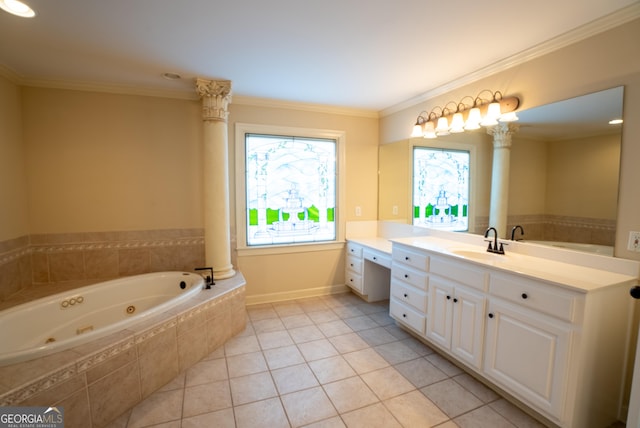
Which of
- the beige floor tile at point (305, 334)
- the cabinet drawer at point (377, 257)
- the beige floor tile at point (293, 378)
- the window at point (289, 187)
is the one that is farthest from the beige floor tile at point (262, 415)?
the window at point (289, 187)

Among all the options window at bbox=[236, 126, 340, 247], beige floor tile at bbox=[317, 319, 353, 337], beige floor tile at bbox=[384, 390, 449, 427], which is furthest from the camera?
window at bbox=[236, 126, 340, 247]

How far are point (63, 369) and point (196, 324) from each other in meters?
0.91

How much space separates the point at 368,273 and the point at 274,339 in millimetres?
1425

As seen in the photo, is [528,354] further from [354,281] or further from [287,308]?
[287,308]

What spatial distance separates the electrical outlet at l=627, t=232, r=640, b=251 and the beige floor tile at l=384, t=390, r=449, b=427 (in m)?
1.51

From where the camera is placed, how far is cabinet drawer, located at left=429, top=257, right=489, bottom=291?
6.53 ft

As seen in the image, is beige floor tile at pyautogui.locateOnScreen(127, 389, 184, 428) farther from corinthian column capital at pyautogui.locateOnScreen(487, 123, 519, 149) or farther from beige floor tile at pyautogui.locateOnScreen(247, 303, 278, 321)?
corinthian column capital at pyautogui.locateOnScreen(487, 123, 519, 149)

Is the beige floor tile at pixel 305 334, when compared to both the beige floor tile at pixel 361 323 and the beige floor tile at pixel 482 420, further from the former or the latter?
the beige floor tile at pixel 482 420

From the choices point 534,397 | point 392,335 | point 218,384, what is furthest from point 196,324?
point 534,397

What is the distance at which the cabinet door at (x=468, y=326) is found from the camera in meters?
2.01

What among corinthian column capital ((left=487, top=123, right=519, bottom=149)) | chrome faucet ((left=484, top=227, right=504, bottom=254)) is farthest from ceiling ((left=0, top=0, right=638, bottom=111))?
chrome faucet ((left=484, top=227, right=504, bottom=254))

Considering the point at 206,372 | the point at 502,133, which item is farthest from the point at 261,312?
the point at 502,133

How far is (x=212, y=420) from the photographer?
1780mm

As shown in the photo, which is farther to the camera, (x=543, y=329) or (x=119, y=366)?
(x=119, y=366)
